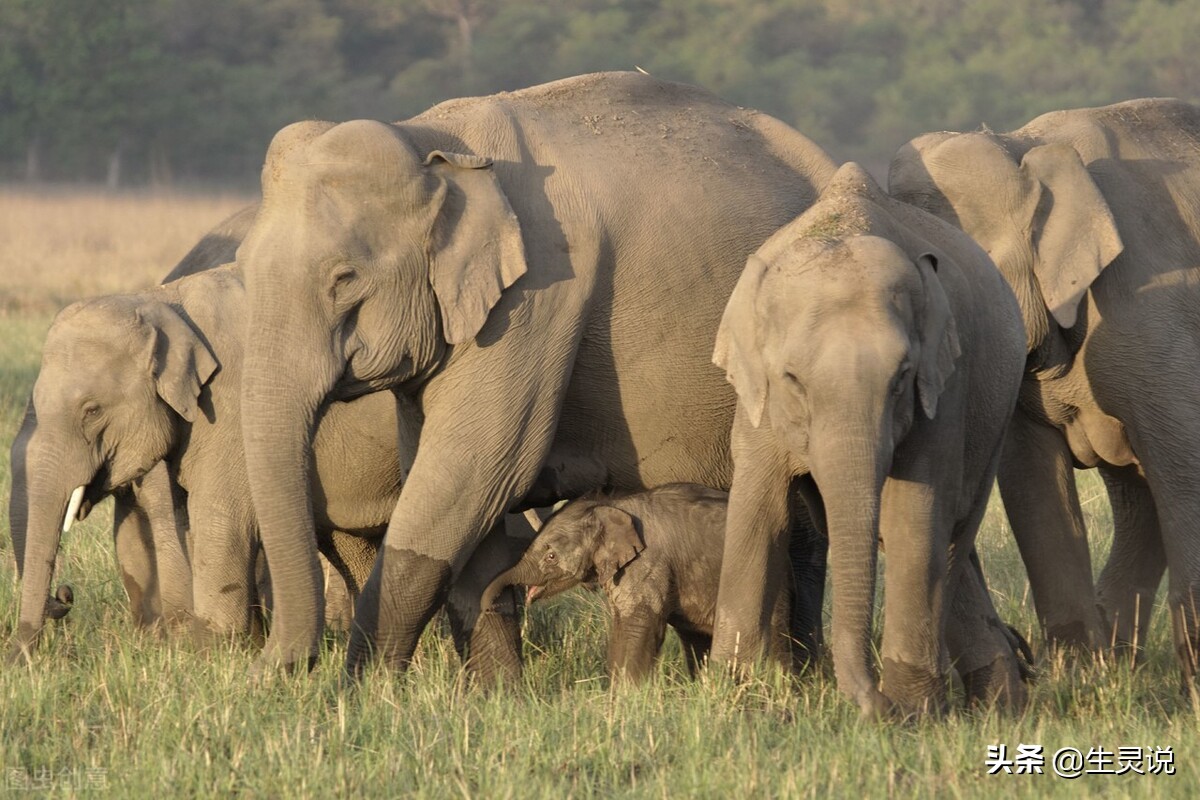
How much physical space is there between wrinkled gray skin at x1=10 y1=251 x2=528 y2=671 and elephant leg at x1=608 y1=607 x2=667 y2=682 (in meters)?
0.98

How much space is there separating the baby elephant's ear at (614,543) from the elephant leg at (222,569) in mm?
1222

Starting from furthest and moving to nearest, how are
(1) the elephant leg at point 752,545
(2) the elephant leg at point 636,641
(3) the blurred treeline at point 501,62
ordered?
(3) the blurred treeline at point 501,62
(2) the elephant leg at point 636,641
(1) the elephant leg at point 752,545

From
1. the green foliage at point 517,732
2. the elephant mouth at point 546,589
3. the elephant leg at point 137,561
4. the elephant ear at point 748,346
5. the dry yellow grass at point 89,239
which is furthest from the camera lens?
the dry yellow grass at point 89,239

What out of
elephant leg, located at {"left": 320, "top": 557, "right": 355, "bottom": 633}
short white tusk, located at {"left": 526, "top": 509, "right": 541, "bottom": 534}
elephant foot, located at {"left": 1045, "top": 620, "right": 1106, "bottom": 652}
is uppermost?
elephant foot, located at {"left": 1045, "top": 620, "right": 1106, "bottom": 652}

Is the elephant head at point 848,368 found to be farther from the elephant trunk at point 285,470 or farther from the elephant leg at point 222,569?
the elephant leg at point 222,569

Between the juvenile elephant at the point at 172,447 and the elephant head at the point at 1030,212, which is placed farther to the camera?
the juvenile elephant at the point at 172,447

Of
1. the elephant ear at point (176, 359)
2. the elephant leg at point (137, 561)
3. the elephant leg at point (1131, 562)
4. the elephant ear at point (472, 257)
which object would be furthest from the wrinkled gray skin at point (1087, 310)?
the elephant leg at point (137, 561)

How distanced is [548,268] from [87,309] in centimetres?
182

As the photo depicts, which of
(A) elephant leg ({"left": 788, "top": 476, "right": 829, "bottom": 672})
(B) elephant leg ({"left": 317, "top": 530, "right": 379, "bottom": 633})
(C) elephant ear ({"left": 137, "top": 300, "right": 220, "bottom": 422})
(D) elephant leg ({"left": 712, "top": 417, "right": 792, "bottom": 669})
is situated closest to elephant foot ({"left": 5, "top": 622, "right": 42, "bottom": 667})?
(C) elephant ear ({"left": 137, "top": 300, "right": 220, "bottom": 422})

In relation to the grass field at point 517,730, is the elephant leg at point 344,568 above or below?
below

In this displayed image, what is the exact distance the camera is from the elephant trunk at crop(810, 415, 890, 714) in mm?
4648

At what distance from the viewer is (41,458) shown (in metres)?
6.41

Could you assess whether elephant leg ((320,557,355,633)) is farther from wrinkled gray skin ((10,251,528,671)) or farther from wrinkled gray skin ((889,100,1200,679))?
wrinkled gray skin ((889,100,1200,679))

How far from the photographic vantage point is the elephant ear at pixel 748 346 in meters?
4.95
